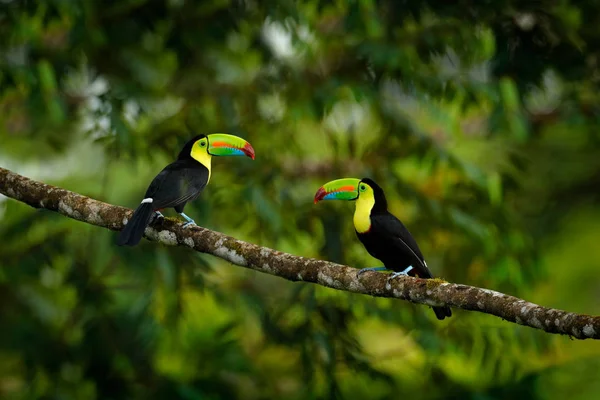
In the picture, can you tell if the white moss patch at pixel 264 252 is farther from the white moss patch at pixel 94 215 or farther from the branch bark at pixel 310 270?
the white moss patch at pixel 94 215

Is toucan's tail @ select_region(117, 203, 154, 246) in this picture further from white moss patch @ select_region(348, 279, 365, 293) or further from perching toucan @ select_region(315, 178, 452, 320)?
white moss patch @ select_region(348, 279, 365, 293)

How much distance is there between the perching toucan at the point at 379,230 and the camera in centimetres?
403

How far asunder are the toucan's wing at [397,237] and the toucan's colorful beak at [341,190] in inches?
5.7

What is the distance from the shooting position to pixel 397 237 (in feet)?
13.2

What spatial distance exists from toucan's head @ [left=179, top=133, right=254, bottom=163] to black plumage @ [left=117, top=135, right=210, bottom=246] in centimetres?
2

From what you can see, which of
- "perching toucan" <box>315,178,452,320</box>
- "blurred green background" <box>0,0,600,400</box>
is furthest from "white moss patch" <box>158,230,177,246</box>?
"blurred green background" <box>0,0,600,400</box>

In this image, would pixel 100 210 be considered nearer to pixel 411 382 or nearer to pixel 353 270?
pixel 353 270

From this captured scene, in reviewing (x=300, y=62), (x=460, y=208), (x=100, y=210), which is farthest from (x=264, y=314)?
(x=100, y=210)

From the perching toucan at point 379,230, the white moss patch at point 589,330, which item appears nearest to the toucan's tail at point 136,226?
the perching toucan at point 379,230

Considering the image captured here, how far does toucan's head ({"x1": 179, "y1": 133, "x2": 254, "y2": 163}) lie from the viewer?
174 inches

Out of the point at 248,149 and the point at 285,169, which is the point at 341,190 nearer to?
the point at 248,149

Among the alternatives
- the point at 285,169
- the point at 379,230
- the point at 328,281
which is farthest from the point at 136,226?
the point at 285,169

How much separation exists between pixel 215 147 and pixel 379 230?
37.1 inches

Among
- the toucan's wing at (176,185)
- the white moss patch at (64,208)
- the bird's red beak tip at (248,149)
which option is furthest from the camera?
the white moss patch at (64,208)
